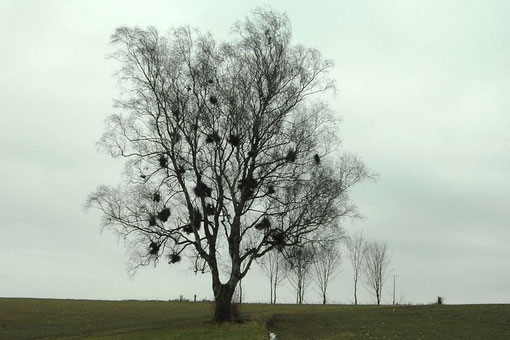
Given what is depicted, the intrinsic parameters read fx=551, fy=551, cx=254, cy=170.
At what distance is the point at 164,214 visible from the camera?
3397 cm

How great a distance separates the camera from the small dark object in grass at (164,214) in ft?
111

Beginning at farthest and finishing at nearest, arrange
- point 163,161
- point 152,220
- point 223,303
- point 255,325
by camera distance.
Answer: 1. point 163,161
2. point 152,220
3. point 223,303
4. point 255,325

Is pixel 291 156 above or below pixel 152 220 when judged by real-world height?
above

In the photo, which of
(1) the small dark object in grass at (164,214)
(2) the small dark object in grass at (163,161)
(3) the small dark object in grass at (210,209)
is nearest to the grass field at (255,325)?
(1) the small dark object in grass at (164,214)

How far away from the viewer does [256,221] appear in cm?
3462

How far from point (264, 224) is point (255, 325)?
6.17 m

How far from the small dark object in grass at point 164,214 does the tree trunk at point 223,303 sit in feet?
17.9

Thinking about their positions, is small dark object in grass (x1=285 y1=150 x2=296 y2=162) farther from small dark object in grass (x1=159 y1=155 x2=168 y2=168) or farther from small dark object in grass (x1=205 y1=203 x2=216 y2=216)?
small dark object in grass (x1=159 y1=155 x2=168 y2=168)

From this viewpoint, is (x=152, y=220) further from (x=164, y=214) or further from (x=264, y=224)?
(x=264, y=224)

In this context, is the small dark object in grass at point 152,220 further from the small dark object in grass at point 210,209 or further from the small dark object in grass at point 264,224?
the small dark object in grass at point 264,224

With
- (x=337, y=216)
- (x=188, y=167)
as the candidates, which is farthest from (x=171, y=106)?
(x=337, y=216)

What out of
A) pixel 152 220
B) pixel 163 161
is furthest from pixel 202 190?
pixel 152 220

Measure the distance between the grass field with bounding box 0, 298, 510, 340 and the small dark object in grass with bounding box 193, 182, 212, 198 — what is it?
26.2 feet

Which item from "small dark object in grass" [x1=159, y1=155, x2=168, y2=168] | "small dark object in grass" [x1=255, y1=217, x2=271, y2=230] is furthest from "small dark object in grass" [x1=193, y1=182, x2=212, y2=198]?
"small dark object in grass" [x1=255, y1=217, x2=271, y2=230]
